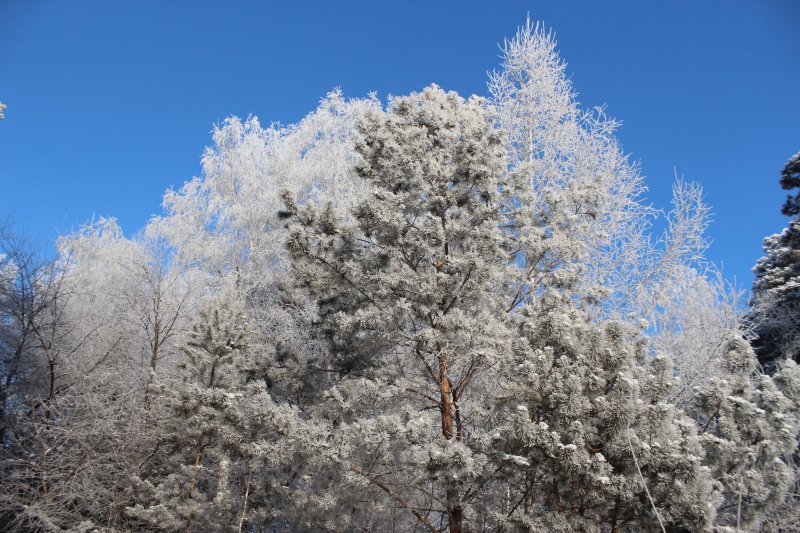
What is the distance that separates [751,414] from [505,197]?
3767 mm

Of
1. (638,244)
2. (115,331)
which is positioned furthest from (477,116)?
(115,331)

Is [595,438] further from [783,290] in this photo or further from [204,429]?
[783,290]

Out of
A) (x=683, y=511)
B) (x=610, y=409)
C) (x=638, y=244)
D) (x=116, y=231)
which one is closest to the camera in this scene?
(x=683, y=511)

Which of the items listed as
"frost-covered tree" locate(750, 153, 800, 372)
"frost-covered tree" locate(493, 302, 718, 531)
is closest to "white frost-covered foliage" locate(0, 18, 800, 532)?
"frost-covered tree" locate(493, 302, 718, 531)

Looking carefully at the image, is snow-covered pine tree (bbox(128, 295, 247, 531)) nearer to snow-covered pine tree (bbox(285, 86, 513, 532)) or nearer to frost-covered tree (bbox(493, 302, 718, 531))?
snow-covered pine tree (bbox(285, 86, 513, 532))

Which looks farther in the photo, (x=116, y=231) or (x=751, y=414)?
(x=116, y=231)

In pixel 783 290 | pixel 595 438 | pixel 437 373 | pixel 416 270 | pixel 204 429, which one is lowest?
pixel 595 438

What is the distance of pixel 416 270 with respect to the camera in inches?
267

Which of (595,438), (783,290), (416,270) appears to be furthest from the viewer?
(783,290)

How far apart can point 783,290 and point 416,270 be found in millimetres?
14082

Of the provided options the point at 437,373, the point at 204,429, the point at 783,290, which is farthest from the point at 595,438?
the point at 783,290

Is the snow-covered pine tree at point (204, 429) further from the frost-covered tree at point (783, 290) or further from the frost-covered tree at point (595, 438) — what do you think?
the frost-covered tree at point (783, 290)

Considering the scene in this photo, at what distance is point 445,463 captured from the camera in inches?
189

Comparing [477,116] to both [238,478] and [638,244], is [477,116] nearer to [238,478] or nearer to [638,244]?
[638,244]
